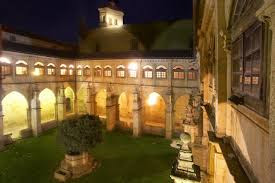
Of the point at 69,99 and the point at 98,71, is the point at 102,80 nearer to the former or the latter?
the point at 98,71

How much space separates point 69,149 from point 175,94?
14.1 meters

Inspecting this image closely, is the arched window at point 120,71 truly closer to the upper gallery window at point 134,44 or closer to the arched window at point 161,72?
the upper gallery window at point 134,44

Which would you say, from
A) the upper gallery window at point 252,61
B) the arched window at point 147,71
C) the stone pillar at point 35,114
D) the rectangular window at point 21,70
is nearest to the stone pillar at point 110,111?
the arched window at point 147,71

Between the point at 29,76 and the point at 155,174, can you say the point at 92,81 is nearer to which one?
the point at 29,76

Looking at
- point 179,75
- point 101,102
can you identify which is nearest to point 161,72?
point 179,75

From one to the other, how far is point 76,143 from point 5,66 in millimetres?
12727

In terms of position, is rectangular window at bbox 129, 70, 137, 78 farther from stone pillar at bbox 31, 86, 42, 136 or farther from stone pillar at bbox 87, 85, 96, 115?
stone pillar at bbox 31, 86, 42, 136

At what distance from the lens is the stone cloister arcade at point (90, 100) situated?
25125 millimetres

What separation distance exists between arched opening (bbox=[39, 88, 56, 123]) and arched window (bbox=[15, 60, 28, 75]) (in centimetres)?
427

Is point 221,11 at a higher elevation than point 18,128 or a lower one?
higher

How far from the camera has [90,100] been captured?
30641mm

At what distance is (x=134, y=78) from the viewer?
2836cm

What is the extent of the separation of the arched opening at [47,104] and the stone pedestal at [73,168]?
1320 centimetres

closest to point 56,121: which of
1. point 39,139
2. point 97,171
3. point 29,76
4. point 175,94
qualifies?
point 39,139
